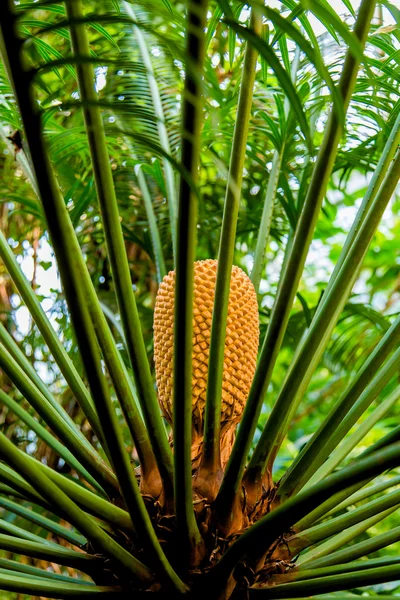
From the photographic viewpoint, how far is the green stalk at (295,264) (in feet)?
2.19

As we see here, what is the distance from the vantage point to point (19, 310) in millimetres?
1982

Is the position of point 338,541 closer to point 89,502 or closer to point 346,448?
point 346,448

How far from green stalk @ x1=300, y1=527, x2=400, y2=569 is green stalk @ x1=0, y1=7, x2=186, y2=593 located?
26cm

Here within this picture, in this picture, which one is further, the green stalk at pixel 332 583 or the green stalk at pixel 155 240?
the green stalk at pixel 155 240

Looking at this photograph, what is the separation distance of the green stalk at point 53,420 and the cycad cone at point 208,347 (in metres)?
0.14

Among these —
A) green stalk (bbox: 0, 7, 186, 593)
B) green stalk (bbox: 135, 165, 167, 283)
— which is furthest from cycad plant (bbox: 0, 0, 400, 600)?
green stalk (bbox: 135, 165, 167, 283)

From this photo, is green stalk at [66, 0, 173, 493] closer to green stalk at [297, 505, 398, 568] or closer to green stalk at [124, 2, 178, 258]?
green stalk at [297, 505, 398, 568]

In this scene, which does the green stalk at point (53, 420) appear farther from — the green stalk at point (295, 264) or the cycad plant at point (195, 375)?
the green stalk at point (295, 264)

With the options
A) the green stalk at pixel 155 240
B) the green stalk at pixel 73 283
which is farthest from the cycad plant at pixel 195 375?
the green stalk at pixel 155 240

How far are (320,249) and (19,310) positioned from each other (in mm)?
1437

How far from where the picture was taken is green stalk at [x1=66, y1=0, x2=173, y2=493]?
0.59 m

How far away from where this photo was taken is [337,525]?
2.99ft

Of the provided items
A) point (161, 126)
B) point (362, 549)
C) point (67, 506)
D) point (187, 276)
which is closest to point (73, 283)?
point (187, 276)

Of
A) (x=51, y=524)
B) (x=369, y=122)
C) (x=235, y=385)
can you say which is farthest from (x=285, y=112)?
(x=51, y=524)
